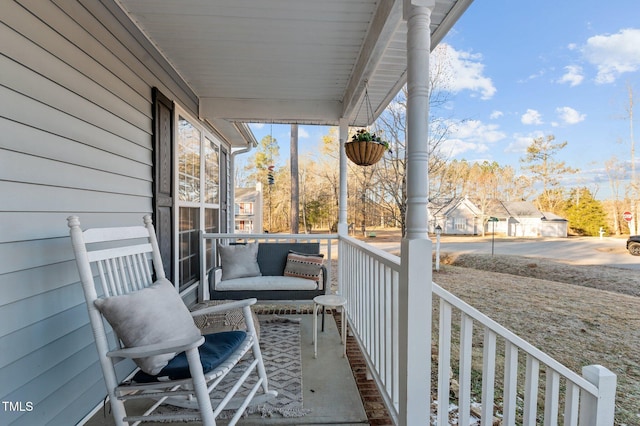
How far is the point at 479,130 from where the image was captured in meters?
23.1

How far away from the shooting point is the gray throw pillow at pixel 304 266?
343cm

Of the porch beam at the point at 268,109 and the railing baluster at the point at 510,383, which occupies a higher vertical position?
the porch beam at the point at 268,109

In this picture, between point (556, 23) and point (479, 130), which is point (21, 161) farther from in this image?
point (479, 130)

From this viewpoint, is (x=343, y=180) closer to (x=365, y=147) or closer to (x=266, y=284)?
(x=365, y=147)

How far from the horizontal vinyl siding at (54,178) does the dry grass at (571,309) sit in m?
3.89

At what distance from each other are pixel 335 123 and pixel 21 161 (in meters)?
3.21

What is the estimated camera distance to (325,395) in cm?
204

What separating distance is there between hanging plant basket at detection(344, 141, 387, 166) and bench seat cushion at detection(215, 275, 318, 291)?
1.38 m

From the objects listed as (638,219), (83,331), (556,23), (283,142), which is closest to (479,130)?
(556,23)

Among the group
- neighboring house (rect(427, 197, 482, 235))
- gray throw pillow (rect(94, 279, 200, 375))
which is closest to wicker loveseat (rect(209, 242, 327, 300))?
gray throw pillow (rect(94, 279, 200, 375))

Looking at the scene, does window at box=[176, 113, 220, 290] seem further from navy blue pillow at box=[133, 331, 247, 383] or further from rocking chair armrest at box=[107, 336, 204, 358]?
rocking chair armrest at box=[107, 336, 204, 358]

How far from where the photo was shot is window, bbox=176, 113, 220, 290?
3.36 meters

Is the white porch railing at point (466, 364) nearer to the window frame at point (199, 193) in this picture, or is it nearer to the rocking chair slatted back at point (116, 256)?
the rocking chair slatted back at point (116, 256)

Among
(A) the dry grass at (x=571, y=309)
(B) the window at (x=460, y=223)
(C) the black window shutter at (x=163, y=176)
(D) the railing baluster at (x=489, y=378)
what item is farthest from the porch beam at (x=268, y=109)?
(B) the window at (x=460, y=223)
